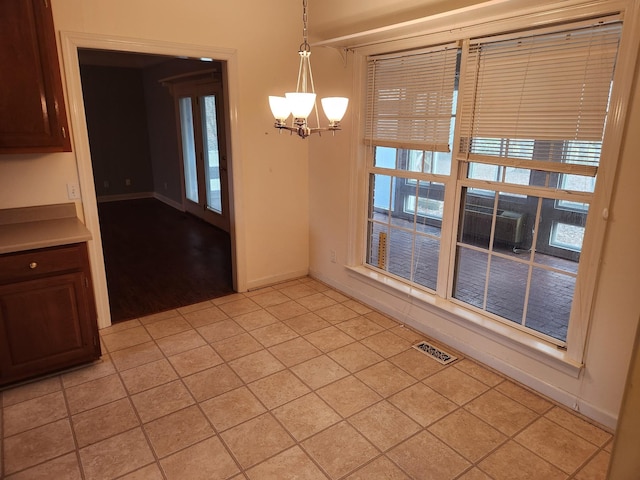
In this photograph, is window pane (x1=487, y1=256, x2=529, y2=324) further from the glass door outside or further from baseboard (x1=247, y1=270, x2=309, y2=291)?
the glass door outside

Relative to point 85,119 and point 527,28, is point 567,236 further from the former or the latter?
point 85,119

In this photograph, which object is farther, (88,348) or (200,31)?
(200,31)

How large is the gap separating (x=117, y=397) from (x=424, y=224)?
94.7 inches

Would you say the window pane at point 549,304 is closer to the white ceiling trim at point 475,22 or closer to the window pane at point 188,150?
the white ceiling trim at point 475,22

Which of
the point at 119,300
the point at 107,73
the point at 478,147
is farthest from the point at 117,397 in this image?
the point at 107,73

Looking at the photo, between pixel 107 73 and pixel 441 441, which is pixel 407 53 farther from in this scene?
pixel 107 73

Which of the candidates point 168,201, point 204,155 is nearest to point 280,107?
point 204,155

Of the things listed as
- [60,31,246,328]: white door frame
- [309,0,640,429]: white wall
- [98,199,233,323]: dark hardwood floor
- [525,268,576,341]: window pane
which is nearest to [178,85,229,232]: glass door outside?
[98,199,233,323]: dark hardwood floor

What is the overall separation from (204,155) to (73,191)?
377cm

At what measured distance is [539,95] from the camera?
2.41 meters

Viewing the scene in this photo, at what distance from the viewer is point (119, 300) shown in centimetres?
391

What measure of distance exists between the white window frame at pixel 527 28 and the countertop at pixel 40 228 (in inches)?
90.0

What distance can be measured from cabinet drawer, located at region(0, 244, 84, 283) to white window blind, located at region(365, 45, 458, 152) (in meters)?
2.32

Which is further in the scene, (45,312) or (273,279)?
(273,279)
